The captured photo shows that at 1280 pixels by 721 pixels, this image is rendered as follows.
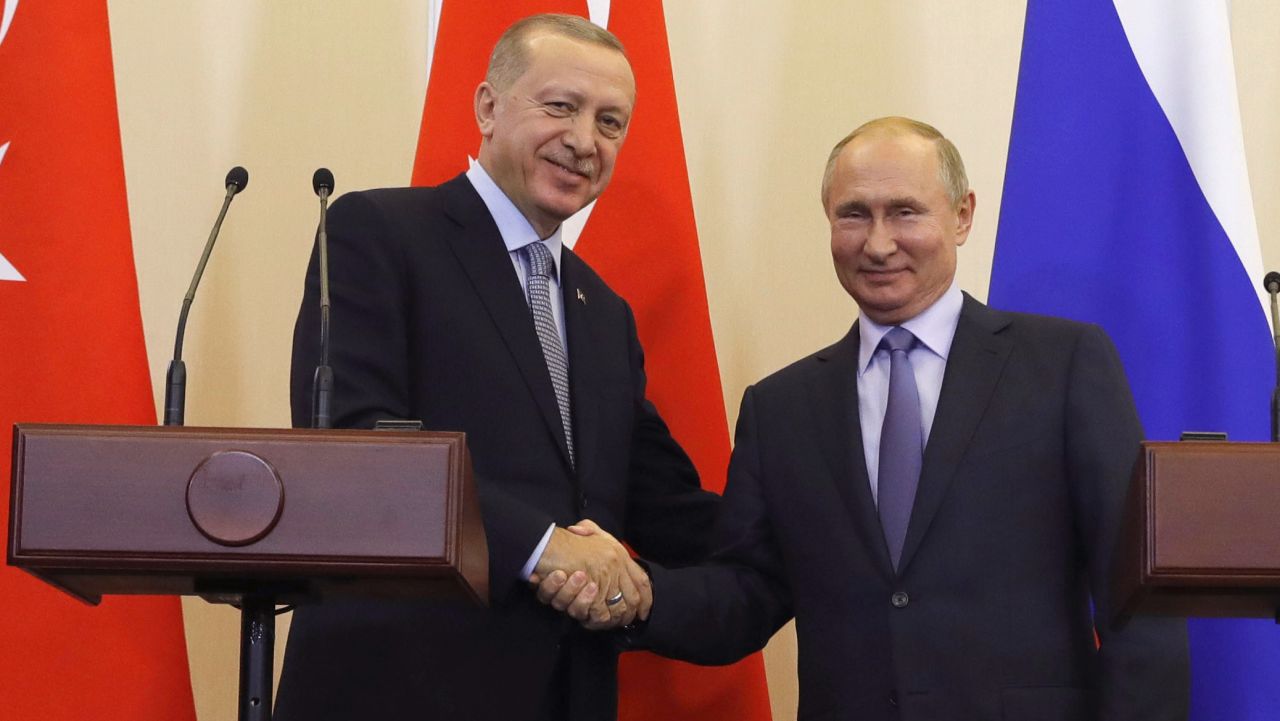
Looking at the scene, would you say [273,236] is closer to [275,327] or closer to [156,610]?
[275,327]

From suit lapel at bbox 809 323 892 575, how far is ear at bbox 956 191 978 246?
25cm

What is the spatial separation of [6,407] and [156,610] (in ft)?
1.55

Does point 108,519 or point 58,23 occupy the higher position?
point 58,23

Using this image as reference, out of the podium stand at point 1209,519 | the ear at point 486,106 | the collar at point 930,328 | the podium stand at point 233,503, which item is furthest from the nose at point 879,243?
the podium stand at point 233,503

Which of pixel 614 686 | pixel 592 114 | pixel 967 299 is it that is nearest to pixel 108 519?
pixel 614 686

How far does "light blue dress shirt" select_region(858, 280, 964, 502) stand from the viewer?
2483 millimetres

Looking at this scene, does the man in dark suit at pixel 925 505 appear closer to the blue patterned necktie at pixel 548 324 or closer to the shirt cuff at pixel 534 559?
the shirt cuff at pixel 534 559

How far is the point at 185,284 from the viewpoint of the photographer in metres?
3.49

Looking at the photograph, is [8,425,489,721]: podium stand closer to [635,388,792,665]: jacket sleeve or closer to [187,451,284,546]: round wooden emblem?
[187,451,284,546]: round wooden emblem

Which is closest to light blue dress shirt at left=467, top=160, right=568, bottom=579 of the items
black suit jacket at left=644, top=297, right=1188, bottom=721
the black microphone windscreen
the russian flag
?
black suit jacket at left=644, top=297, right=1188, bottom=721

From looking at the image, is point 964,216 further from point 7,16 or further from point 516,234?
point 7,16

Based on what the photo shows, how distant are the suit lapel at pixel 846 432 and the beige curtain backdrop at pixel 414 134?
95 centimetres

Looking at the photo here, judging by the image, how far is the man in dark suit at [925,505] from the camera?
2.27m

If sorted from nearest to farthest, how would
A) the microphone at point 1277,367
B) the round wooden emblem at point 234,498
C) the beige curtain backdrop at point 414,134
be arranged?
the round wooden emblem at point 234,498 → the microphone at point 1277,367 → the beige curtain backdrop at point 414,134
